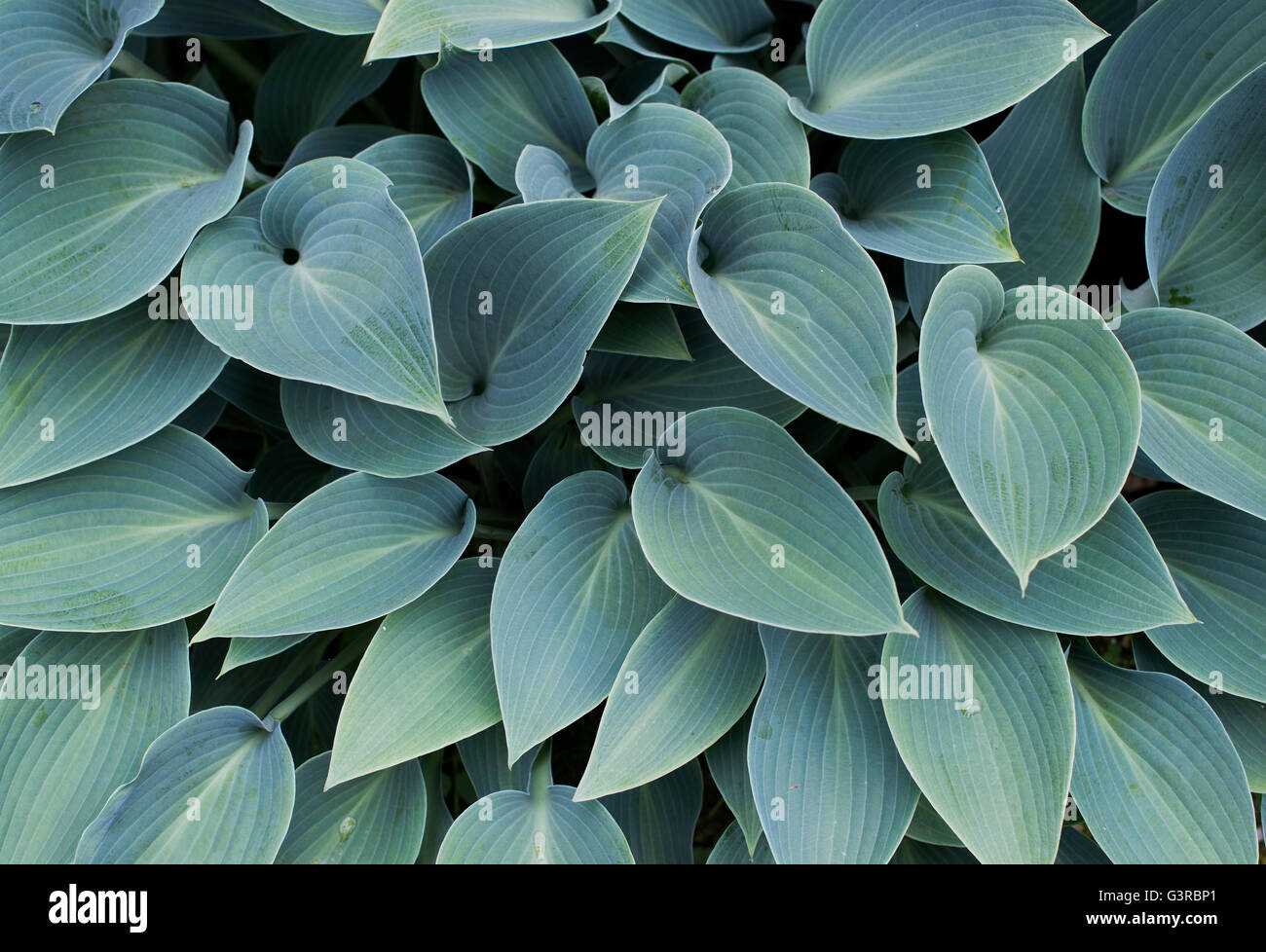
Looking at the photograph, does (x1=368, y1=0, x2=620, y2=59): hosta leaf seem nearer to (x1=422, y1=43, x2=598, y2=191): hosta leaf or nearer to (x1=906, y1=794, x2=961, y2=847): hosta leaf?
(x1=422, y1=43, x2=598, y2=191): hosta leaf

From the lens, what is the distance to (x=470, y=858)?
43.9 inches

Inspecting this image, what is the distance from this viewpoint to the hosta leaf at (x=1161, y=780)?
41.6 inches

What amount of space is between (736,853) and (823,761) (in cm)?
24

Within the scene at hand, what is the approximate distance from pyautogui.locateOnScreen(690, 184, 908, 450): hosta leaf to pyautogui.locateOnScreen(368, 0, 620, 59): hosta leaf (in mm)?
296

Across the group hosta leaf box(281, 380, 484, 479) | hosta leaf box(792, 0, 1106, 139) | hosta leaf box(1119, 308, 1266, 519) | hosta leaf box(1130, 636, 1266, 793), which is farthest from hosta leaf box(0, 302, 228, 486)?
hosta leaf box(1130, 636, 1266, 793)

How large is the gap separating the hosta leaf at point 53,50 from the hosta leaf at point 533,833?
0.91 meters

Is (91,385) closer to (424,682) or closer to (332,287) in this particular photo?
(332,287)

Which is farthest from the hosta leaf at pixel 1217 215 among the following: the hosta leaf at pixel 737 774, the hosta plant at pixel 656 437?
the hosta leaf at pixel 737 774

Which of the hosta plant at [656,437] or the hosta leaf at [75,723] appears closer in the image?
the hosta plant at [656,437]

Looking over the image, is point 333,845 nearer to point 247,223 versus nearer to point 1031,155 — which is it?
point 247,223

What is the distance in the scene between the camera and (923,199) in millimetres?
1153

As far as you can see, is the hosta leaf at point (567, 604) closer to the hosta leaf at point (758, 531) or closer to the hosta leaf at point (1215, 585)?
the hosta leaf at point (758, 531)
